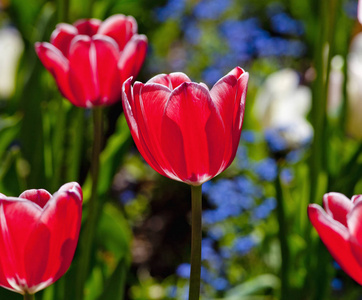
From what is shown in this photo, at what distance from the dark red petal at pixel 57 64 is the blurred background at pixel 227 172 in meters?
0.21

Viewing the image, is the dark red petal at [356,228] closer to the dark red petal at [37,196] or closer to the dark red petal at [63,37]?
the dark red petal at [37,196]

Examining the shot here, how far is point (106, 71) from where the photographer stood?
0.73 metres

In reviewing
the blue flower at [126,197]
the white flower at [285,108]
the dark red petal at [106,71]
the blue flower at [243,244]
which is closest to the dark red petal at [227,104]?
the dark red petal at [106,71]

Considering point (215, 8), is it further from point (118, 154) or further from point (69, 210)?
point (69, 210)

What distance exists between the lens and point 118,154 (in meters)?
1.01

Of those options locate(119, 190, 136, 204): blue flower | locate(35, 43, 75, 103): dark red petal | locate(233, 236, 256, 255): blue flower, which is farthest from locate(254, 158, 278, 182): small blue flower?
locate(35, 43, 75, 103): dark red petal

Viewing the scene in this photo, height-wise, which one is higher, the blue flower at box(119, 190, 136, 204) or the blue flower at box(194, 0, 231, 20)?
the blue flower at box(194, 0, 231, 20)

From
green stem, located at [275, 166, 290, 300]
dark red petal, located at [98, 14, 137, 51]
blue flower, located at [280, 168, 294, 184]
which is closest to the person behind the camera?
dark red petal, located at [98, 14, 137, 51]

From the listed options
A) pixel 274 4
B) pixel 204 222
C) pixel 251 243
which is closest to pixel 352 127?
pixel 251 243

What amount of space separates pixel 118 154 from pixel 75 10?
2.03ft

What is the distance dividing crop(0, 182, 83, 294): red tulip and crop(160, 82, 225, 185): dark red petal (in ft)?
0.28

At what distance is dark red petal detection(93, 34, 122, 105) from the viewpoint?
28.7 inches

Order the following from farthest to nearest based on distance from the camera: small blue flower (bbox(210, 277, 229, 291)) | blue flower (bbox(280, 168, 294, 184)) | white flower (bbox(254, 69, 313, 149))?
white flower (bbox(254, 69, 313, 149))
blue flower (bbox(280, 168, 294, 184))
small blue flower (bbox(210, 277, 229, 291))

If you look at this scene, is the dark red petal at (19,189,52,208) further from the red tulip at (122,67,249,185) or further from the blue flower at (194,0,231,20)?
the blue flower at (194,0,231,20)
